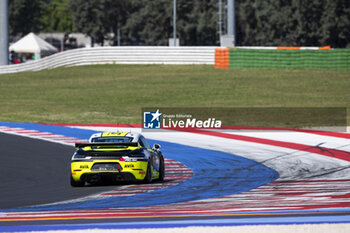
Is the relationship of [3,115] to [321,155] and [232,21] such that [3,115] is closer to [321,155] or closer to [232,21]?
[321,155]

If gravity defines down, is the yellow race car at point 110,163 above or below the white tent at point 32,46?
below

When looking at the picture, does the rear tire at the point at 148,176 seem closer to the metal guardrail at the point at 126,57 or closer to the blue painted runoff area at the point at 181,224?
the blue painted runoff area at the point at 181,224

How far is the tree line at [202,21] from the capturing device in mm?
77125

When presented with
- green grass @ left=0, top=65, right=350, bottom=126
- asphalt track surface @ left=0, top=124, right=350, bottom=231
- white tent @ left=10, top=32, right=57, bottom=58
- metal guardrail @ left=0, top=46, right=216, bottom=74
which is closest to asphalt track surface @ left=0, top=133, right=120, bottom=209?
asphalt track surface @ left=0, top=124, right=350, bottom=231

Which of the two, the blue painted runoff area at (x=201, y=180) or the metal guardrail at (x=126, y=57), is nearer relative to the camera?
the blue painted runoff area at (x=201, y=180)

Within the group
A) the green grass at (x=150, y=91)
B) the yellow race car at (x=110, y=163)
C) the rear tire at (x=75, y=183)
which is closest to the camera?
the yellow race car at (x=110, y=163)

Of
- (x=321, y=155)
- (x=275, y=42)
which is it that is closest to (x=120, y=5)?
(x=275, y=42)

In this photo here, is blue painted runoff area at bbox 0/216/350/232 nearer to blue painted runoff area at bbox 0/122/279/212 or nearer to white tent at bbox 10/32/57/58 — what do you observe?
blue painted runoff area at bbox 0/122/279/212

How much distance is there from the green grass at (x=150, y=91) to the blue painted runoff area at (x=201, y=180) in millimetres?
8727

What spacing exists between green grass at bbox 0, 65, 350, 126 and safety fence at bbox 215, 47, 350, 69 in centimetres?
46

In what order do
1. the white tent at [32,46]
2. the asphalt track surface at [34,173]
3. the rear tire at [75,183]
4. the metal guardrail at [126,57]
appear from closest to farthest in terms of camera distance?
the asphalt track surface at [34,173] → the rear tire at [75,183] → the metal guardrail at [126,57] → the white tent at [32,46]

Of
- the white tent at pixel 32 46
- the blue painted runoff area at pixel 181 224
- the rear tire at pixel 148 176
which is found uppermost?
the white tent at pixel 32 46

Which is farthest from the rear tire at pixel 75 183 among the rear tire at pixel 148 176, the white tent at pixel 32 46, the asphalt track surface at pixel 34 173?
the white tent at pixel 32 46

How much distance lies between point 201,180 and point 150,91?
22.1 meters
